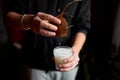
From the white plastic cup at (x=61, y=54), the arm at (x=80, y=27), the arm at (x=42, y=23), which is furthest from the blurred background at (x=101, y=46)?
the arm at (x=42, y=23)

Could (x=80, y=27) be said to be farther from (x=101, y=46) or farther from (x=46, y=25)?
(x=101, y=46)

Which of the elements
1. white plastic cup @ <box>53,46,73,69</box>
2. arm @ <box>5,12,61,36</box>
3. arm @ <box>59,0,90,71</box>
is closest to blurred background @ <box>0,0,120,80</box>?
arm @ <box>59,0,90,71</box>

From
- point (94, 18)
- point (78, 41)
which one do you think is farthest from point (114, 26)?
point (78, 41)

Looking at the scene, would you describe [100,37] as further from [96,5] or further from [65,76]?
[65,76]

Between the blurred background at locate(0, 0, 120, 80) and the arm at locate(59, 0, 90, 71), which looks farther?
the blurred background at locate(0, 0, 120, 80)

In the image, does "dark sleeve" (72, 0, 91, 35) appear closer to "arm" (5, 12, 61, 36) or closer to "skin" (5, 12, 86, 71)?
"skin" (5, 12, 86, 71)

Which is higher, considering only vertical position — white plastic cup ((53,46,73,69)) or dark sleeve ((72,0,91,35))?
dark sleeve ((72,0,91,35))
